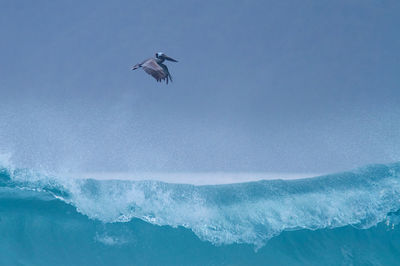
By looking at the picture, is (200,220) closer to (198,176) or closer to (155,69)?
(198,176)

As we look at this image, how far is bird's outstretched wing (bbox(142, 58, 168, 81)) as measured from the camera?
3979 millimetres

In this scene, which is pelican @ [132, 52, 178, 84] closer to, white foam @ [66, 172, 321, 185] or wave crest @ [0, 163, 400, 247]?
wave crest @ [0, 163, 400, 247]

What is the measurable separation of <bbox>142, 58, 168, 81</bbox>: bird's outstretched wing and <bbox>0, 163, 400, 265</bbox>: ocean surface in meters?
1.38

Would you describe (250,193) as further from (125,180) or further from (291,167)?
(125,180)

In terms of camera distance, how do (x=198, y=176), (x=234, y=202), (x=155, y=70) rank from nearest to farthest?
1. (x=155, y=70)
2. (x=234, y=202)
3. (x=198, y=176)

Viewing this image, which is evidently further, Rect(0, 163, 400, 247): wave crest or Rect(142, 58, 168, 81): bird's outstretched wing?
Rect(0, 163, 400, 247): wave crest

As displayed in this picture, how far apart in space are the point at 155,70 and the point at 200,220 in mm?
1572

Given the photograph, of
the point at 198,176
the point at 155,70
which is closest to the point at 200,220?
the point at 198,176

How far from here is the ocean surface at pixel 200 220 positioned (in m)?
4.28

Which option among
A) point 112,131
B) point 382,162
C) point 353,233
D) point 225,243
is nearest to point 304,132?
point 382,162

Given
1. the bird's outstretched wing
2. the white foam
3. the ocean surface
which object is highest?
the bird's outstretched wing

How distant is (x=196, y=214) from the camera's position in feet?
15.7

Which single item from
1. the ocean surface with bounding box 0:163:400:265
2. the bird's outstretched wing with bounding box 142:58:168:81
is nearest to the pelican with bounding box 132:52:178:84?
the bird's outstretched wing with bounding box 142:58:168:81

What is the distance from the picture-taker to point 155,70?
4.02 meters
